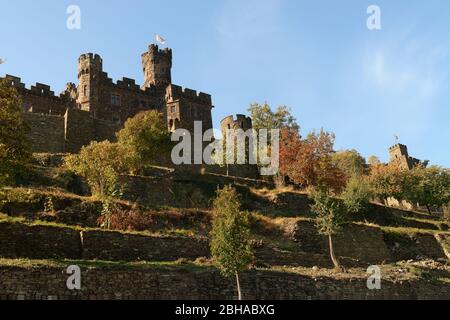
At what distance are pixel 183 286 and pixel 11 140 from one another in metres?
10.5

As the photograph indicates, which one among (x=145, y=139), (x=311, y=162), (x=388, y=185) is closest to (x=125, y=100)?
(x=145, y=139)

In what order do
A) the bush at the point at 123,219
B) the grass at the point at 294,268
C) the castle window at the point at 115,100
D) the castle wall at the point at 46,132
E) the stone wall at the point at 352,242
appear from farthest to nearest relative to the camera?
1. the castle window at the point at 115,100
2. the castle wall at the point at 46,132
3. the stone wall at the point at 352,242
4. the bush at the point at 123,219
5. the grass at the point at 294,268

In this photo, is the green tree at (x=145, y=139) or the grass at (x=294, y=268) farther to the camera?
the green tree at (x=145, y=139)

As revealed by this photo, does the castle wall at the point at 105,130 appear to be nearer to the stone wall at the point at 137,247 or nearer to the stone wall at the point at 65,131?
the stone wall at the point at 65,131

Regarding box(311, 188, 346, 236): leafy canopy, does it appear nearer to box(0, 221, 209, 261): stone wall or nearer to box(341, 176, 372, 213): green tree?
box(0, 221, 209, 261): stone wall

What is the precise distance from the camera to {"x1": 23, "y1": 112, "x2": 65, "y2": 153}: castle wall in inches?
1852

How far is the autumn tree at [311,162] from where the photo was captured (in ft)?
152

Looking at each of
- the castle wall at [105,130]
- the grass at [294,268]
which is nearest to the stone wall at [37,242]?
the grass at [294,268]

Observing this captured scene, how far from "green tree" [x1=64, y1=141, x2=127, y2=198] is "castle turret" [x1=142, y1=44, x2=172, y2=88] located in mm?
31643

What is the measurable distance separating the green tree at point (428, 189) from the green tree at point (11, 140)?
141 ft

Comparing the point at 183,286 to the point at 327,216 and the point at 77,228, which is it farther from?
the point at 327,216

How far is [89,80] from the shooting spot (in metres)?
60.1

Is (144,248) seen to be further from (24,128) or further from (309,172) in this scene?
(309,172)
